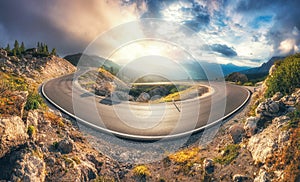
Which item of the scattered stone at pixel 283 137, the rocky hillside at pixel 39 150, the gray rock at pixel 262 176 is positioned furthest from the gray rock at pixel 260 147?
the rocky hillside at pixel 39 150

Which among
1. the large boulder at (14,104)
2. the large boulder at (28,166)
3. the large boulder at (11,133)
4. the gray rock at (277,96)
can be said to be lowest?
the large boulder at (28,166)

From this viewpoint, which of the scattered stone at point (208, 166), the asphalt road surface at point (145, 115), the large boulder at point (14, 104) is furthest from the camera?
the asphalt road surface at point (145, 115)

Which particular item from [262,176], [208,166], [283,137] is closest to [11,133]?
Result: [208,166]

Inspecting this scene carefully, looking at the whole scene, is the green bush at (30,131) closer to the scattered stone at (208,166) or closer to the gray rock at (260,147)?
the scattered stone at (208,166)

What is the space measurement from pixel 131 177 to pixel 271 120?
955 cm

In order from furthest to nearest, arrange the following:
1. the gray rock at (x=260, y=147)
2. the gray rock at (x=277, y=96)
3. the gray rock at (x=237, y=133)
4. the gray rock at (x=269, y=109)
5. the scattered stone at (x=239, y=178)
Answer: the gray rock at (x=277, y=96) < the gray rock at (x=237, y=133) < the gray rock at (x=269, y=109) < the gray rock at (x=260, y=147) < the scattered stone at (x=239, y=178)

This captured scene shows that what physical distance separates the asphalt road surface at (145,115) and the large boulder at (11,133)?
6.87 meters

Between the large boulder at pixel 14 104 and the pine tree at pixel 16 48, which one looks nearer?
the large boulder at pixel 14 104

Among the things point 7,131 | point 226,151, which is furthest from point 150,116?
point 7,131

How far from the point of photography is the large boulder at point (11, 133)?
10.2m

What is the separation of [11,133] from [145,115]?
1308cm

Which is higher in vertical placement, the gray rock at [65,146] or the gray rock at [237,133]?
the gray rock at [237,133]

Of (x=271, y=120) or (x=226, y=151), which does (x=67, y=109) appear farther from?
(x=271, y=120)

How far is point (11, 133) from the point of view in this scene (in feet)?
35.0
